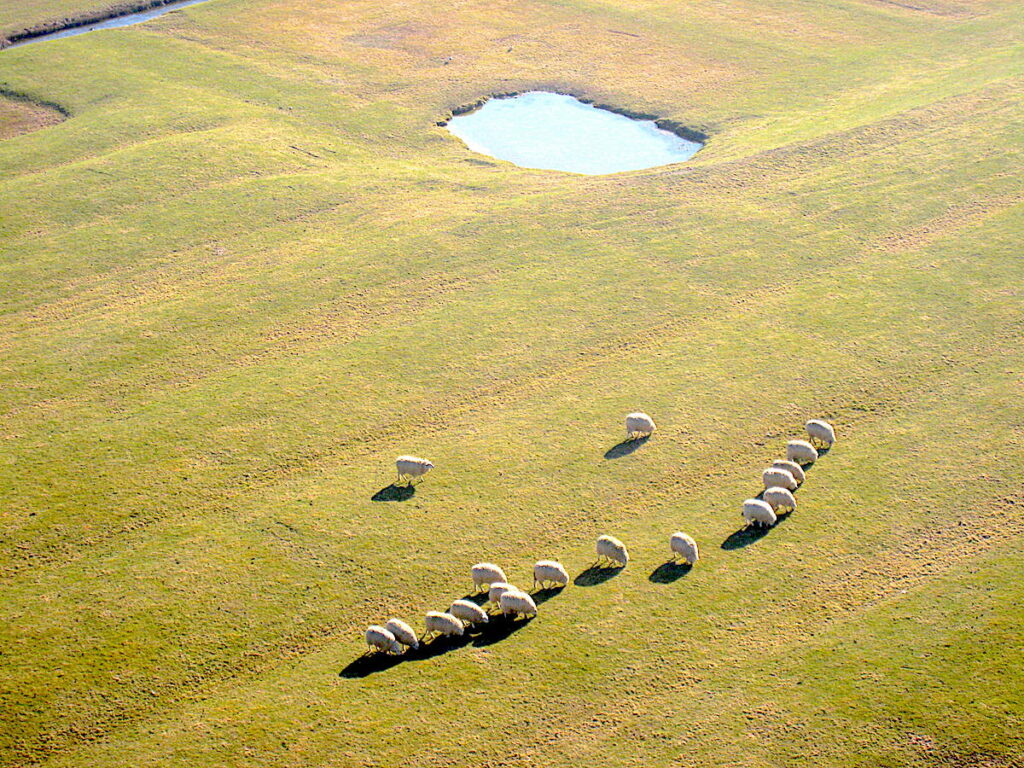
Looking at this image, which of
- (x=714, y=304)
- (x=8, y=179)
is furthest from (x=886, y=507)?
(x=8, y=179)

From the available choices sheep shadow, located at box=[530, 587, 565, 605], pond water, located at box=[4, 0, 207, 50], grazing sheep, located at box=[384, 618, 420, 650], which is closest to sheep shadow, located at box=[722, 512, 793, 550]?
sheep shadow, located at box=[530, 587, 565, 605]

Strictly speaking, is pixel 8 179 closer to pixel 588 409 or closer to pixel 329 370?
pixel 329 370

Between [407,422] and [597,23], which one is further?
[597,23]

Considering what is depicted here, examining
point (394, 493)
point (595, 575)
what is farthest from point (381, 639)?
point (394, 493)

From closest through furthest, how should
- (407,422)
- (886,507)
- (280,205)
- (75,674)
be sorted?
(75,674) < (886,507) < (407,422) < (280,205)

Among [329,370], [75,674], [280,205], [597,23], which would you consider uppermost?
[597,23]

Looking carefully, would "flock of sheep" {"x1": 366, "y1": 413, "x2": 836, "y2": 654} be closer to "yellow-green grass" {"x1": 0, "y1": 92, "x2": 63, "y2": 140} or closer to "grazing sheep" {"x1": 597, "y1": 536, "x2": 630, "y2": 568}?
"grazing sheep" {"x1": 597, "y1": 536, "x2": 630, "y2": 568}

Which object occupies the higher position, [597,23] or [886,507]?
[597,23]

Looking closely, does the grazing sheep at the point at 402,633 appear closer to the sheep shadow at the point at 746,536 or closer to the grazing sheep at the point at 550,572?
the grazing sheep at the point at 550,572
